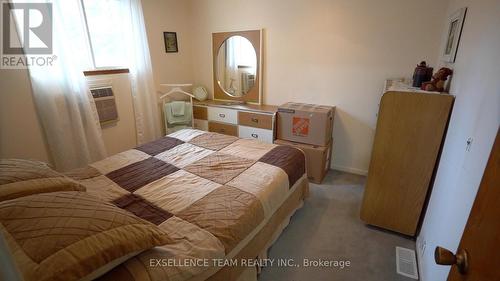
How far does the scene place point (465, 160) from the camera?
115cm

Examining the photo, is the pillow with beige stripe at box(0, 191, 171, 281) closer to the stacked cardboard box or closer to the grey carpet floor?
the grey carpet floor

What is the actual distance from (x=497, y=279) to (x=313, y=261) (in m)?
1.41

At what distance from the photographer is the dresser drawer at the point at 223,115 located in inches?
130

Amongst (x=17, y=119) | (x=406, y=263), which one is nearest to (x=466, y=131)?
(x=406, y=263)

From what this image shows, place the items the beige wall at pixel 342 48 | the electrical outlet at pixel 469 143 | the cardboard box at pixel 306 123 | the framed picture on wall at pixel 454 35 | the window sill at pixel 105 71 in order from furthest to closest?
the cardboard box at pixel 306 123
the window sill at pixel 105 71
the beige wall at pixel 342 48
the framed picture on wall at pixel 454 35
the electrical outlet at pixel 469 143

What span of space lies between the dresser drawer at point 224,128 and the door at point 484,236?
2.82 meters

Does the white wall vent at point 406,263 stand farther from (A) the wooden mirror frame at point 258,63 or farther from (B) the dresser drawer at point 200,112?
(B) the dresser drawer at point 200,112

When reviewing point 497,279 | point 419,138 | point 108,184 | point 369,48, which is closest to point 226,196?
point 108,184

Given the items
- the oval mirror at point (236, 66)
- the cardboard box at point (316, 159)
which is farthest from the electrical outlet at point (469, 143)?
the oval mirror at point (236, 66)

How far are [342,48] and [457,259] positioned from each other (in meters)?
2.57

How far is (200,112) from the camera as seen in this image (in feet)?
11.8

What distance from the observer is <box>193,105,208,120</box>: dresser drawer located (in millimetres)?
3543

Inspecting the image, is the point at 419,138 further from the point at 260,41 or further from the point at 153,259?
the point at 260,41

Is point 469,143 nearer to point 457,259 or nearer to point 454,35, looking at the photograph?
point 457,259
